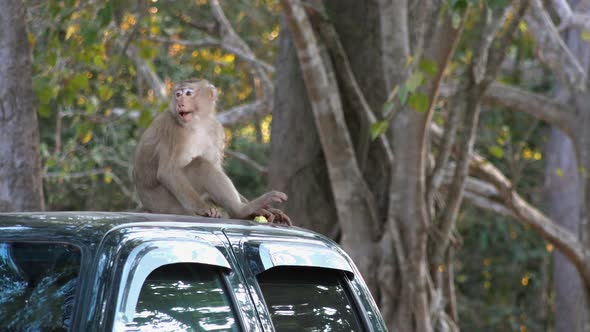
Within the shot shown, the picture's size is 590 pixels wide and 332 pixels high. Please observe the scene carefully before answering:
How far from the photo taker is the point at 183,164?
475cm

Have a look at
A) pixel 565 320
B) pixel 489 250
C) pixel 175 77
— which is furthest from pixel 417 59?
pixel 489 250

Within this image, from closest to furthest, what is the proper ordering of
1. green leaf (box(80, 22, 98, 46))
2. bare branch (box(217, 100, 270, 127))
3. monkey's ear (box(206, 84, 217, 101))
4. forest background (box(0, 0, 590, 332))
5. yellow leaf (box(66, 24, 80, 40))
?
forest background (box(0, 0, 590, 332)) < monkey's ear (box(206, 84, 217, 101)) < green leaf (box(80, 22, 98, 46)) < yellow leaf (box(66, 24, 80, 40)) < bare branch (box(217, 100, 270, 127))

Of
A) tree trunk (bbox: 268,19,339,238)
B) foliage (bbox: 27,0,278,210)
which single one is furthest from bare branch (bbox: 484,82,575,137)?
foliage (bbox: 27,0,278,210)

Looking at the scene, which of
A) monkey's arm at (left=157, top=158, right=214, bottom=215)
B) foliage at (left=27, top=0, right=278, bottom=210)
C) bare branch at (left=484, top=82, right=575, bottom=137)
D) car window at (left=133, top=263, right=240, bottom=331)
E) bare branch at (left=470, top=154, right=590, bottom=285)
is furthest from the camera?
bare branch at (left=484, top=82, right=575, bottom=137)

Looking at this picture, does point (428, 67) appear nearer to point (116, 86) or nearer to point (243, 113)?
point (243, 113)

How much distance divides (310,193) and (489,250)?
8331mm

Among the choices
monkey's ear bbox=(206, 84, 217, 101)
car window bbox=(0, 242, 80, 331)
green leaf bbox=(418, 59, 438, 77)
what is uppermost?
monkey's ear bbox=(206, 84, 217, 101)

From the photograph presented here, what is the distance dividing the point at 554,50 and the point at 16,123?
5.22 m

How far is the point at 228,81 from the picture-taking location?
37.4 ft

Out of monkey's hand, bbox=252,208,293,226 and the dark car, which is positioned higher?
monkey's hand, bbox=252,208,293,226

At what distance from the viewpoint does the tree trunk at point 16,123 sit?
4.12 m

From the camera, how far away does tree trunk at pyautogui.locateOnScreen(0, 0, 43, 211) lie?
4117mm

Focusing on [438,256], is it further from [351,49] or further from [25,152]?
[25,152]

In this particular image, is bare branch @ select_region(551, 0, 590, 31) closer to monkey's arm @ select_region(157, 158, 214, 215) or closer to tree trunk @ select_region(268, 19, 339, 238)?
tree trunk @ select_region(268, 19, 339, 238)
